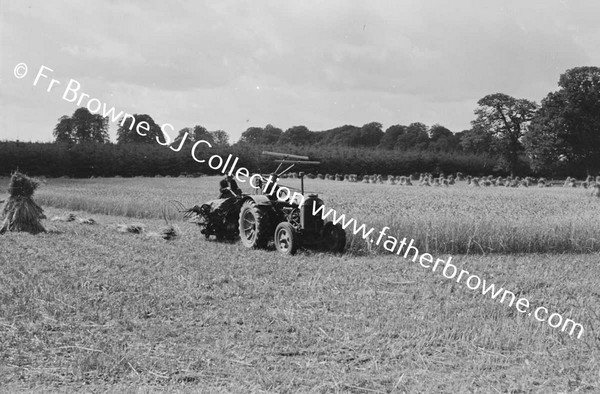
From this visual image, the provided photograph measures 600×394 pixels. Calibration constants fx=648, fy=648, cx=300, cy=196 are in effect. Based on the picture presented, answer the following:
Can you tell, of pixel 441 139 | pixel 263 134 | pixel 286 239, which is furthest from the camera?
pixel 441 139

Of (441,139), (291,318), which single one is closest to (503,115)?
(441,139)

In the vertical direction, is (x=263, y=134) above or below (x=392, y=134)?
below

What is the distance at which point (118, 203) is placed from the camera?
2420cm

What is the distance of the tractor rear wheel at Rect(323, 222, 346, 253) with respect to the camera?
545 inches

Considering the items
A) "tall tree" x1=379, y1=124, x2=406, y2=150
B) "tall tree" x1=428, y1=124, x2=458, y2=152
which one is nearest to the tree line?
"tall tree" x1=428, y1=124, x2=458, y2=152

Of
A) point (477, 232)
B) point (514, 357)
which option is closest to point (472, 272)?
point (477, 232)

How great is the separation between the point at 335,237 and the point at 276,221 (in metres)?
1.41

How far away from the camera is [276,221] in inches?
568

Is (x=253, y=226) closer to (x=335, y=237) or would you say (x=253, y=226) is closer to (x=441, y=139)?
(x=335, y=237)

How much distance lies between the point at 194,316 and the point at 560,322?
4833mm

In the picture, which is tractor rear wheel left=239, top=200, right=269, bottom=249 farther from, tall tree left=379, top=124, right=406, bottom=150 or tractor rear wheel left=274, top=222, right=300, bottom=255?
tall tree left=379, top=124, right=406, bottom=150

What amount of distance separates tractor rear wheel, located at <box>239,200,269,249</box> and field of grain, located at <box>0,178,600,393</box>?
0.40m

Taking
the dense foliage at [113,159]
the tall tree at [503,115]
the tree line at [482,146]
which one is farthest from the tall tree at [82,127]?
the tall tree at [503,115]

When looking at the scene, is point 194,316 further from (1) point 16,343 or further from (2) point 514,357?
(2) point 514,357
